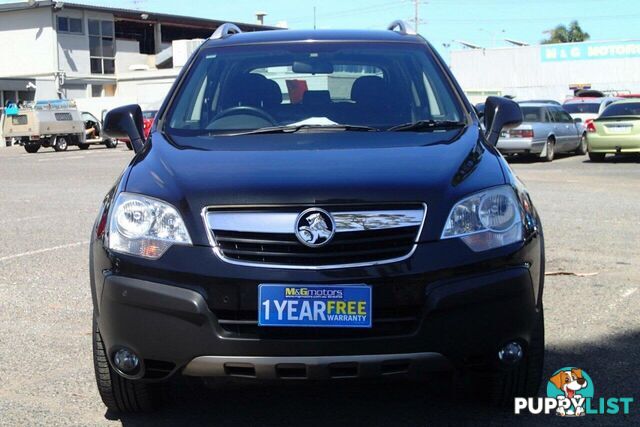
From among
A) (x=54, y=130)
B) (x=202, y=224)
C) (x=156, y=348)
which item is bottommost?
(x=54, y=130)

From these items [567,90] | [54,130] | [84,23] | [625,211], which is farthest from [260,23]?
[625,211]

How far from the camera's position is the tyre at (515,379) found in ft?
12.2

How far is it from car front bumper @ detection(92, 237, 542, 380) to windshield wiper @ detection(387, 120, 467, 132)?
1.13 m

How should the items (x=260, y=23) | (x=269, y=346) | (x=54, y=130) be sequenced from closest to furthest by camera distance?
(x=269, y=346), (x=54, y=130), (x=260, y=23)

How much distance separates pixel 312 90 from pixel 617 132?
16.5 metres

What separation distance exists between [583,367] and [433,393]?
86 centimetres

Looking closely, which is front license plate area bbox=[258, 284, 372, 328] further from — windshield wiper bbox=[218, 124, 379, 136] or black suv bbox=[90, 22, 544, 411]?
windshield wiper bbox=[218, 124, 379, 136]

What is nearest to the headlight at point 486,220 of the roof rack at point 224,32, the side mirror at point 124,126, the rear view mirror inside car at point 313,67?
the rear view mirror inside car at point 313,67

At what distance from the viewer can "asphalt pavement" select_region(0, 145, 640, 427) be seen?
3973 millimetres

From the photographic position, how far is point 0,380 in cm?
457

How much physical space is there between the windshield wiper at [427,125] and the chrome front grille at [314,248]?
1.05m

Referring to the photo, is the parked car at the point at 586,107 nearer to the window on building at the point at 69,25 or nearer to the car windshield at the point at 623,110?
the car windshield at the point at 623,110

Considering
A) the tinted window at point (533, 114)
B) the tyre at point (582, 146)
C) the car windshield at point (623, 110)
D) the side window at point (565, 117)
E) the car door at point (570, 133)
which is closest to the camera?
the car windshield at point (623, 110)

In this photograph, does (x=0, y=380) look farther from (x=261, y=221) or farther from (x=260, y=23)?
(x=260, y=23)
